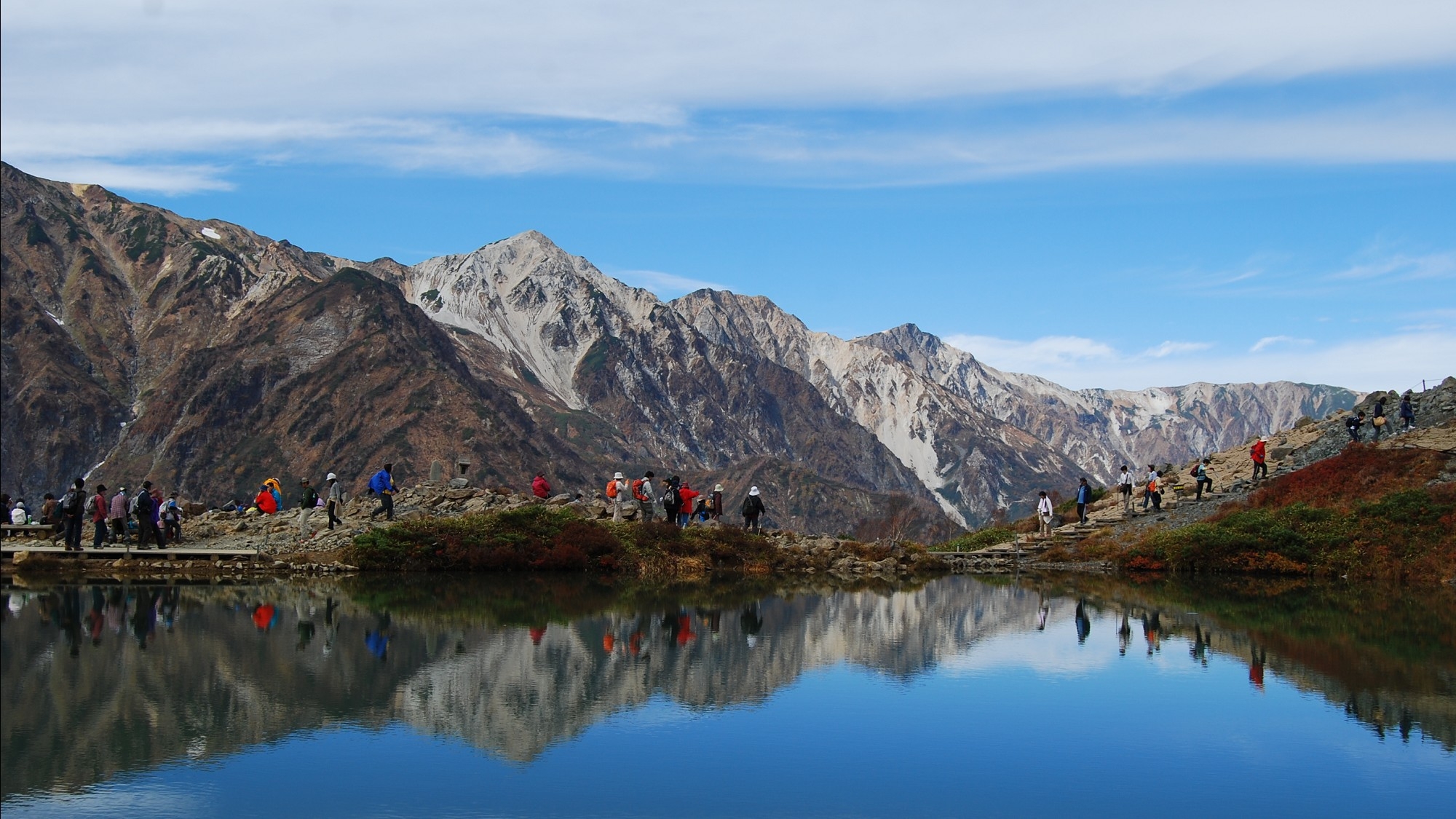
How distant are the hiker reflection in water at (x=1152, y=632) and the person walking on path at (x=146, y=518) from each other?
29.3 m

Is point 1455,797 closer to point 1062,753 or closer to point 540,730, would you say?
point 1062,753

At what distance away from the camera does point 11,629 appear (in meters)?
27.2

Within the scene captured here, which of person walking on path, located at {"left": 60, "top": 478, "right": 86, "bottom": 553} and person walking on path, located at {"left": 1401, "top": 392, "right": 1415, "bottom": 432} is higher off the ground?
person walking on path, located at {"left": 1401, "top": 392, "right": 1415, "bottom": 432}

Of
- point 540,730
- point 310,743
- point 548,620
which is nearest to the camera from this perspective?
point 310,743

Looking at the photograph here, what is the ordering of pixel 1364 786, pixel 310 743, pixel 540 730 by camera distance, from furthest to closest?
1. pixel 540 730
2. pixel 310 743
3. pixel 1364 786

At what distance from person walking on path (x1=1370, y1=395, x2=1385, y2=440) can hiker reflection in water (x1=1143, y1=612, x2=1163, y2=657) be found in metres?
28.3

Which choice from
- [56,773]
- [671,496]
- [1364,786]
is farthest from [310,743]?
[671,496]

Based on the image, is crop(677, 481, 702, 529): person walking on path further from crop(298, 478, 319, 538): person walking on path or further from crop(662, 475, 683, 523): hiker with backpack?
crop(298, 478, 319, 538): person walking on path

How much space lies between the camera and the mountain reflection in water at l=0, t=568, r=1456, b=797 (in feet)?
63.9

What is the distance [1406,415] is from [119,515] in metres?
51.1

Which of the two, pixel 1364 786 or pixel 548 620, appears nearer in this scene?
pixel 1364 786

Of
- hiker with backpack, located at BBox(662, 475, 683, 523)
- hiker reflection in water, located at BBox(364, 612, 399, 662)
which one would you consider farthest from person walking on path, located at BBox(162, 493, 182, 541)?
hiker reflection in water, located at BBox(364, 612, 399, 662)

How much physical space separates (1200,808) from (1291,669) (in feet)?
36.4

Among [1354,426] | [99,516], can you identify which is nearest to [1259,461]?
[1354,426]
